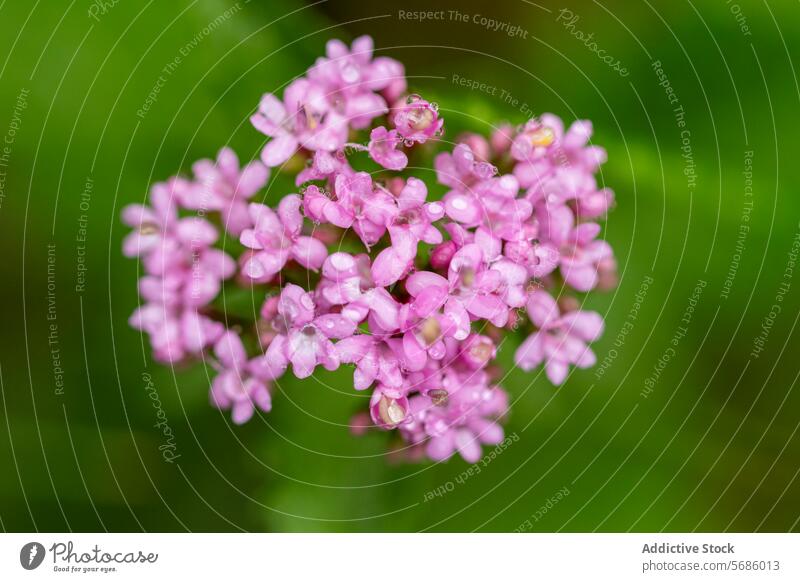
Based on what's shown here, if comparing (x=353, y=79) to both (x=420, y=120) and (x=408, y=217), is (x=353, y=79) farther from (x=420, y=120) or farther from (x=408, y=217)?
(x=408, y=217)

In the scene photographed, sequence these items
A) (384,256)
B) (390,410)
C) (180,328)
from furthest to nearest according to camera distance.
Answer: (180,328), (390,410), (384,256)

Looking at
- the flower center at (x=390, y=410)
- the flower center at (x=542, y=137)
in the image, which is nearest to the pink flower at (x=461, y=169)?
the flower center at (x=542, y=137)

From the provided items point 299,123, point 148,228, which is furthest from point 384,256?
point 148,228

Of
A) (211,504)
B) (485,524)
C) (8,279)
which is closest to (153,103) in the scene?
(8,279)

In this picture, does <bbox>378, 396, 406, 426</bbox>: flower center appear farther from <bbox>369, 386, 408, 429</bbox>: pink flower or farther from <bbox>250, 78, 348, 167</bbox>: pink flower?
<bbox>250, 78, 348, 167</bbox>: pink flower
